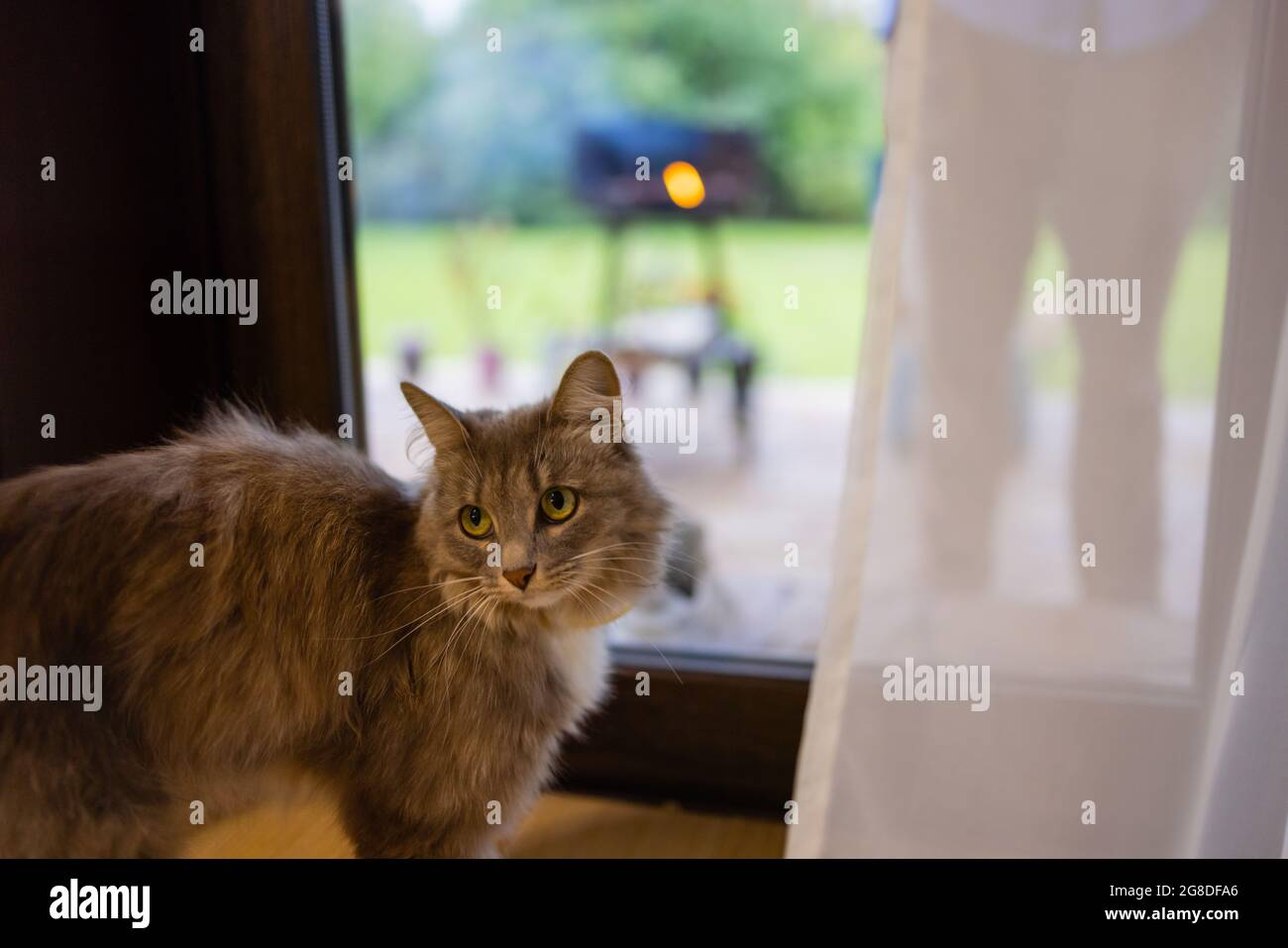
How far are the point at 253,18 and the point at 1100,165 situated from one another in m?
1.33

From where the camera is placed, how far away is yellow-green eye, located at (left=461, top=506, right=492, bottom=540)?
1.26 meters

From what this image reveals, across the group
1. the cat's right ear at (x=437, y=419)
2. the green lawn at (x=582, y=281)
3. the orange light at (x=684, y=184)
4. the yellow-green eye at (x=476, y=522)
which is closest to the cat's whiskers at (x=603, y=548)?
the yellow-green eye at (x=476, y=522)

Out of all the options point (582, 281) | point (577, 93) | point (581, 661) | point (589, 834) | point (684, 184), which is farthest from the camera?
point (582, 281)

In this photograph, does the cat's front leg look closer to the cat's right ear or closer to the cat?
the cat

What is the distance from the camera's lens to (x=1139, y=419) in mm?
1398

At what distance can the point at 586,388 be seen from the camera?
4.19 ft

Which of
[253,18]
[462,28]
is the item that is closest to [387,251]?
[462,28]

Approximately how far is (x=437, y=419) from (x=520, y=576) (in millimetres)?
248

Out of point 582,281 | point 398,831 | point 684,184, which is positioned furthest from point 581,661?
point 582,281

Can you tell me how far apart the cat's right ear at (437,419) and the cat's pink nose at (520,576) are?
196 millimetres

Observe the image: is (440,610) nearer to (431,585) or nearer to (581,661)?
(431,585)

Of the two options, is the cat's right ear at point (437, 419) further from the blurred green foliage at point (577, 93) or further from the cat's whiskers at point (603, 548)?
the blurred green foliage at point (577, 93)

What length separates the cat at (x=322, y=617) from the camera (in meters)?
1.10
